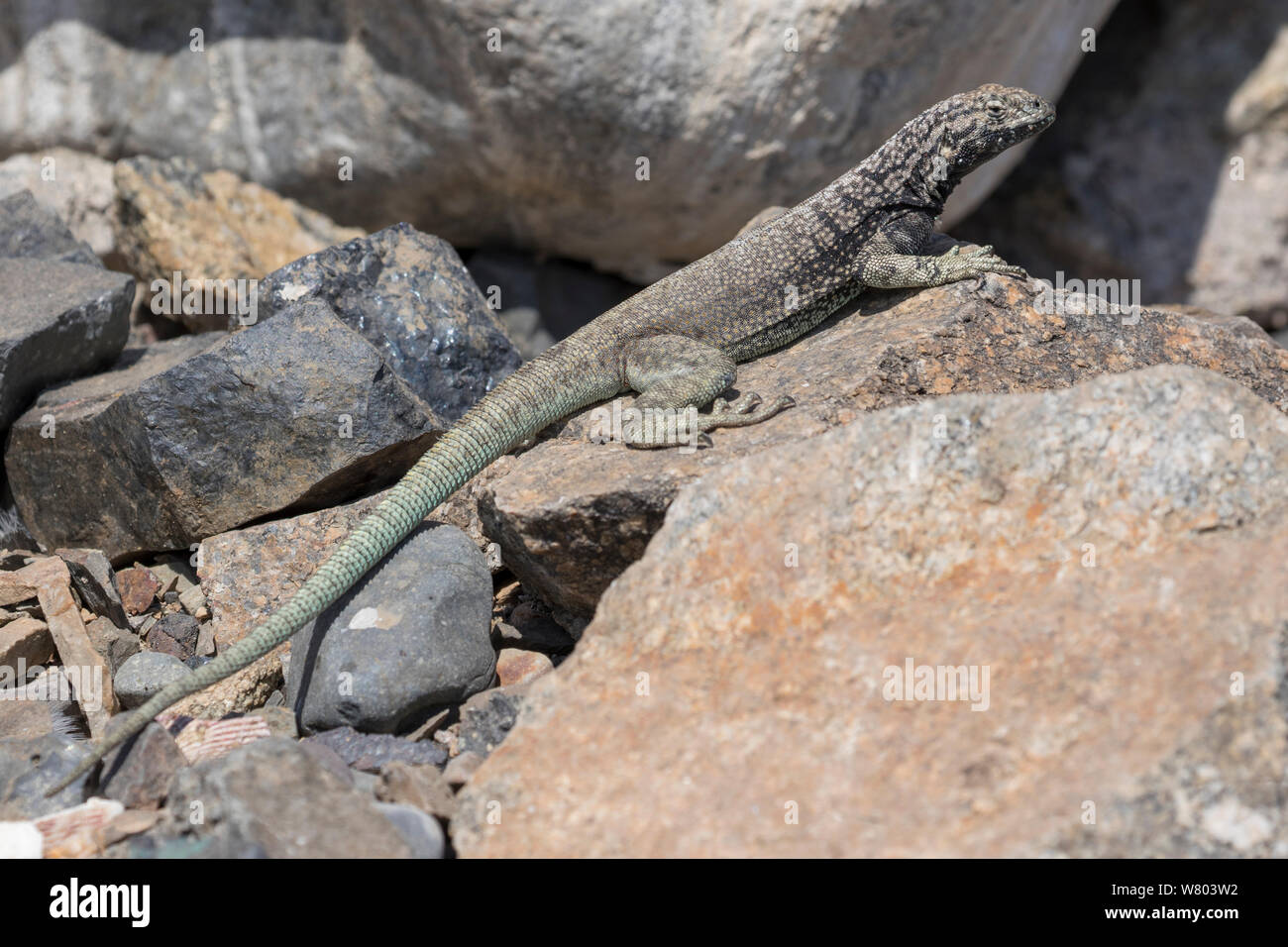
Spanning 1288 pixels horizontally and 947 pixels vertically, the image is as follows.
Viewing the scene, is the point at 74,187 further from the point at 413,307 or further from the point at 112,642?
the point at 112,642

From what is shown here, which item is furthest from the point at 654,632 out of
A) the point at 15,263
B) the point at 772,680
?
the point at 15,263

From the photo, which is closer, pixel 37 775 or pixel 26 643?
pixel 37 775

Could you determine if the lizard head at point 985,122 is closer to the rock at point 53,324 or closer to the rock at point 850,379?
the rock at point 850,379

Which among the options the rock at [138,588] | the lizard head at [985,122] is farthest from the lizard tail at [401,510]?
the lizard head at [985,122]

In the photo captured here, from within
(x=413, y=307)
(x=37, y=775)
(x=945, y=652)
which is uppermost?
(x=413, y=307)

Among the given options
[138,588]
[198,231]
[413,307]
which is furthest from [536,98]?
[138,588]
